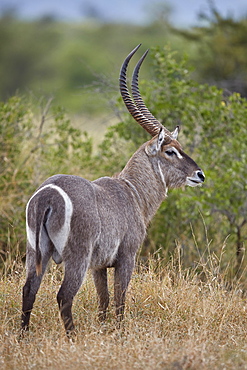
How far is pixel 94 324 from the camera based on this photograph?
17.5 feet

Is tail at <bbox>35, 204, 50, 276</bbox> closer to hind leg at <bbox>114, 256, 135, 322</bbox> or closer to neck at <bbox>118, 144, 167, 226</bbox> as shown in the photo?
hind leg at <bbox>114, 256, 135, 322</bbox>

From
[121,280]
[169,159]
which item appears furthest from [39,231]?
[169,159]

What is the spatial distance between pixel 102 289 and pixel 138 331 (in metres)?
0.71

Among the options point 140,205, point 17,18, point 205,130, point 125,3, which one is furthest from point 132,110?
point 125,3

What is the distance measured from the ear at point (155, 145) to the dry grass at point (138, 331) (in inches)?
47.8

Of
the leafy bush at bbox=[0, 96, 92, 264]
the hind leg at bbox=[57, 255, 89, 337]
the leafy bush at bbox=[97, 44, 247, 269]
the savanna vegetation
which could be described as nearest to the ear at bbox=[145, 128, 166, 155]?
the savanna vegetation

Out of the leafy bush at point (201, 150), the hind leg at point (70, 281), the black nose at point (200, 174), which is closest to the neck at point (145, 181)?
the black nose at point (200, 174)

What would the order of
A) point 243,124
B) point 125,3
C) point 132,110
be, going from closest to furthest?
point 132,110
point 243,124
point 125,3

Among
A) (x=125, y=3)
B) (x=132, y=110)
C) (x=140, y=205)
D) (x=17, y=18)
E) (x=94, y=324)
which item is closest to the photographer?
(x=94, y=324)

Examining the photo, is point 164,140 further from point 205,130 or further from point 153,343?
point 205,130

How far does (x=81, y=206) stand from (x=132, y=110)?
5.69 ft

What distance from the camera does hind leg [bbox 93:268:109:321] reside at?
18.5ft

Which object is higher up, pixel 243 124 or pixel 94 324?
pixel 243 124

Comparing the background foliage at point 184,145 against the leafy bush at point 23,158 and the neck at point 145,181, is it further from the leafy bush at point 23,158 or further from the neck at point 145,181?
the neck at point 145,181
